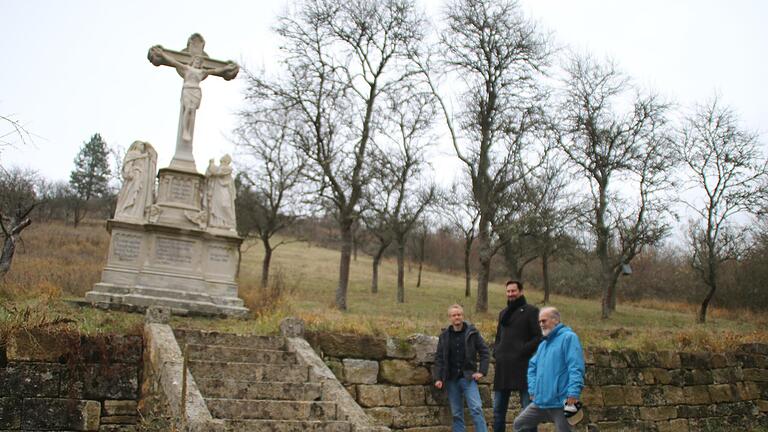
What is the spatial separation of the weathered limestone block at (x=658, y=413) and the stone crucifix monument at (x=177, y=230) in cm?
744

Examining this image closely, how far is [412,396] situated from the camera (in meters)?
8.88

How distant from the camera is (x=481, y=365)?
7.94 m

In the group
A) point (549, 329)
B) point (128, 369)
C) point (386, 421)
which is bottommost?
point (386, 421)

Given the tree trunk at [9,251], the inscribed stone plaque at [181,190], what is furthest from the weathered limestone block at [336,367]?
the tree trunk at [9,251]

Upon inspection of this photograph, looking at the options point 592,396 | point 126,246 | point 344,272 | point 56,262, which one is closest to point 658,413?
point 592,396

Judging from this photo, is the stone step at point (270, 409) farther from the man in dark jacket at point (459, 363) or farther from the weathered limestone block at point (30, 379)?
the weathered limestone block at point (30, 379)

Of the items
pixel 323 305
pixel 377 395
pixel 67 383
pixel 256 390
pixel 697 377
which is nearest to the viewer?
pixel 256 390

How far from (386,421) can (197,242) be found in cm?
666

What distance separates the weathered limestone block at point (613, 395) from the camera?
33.4 ft

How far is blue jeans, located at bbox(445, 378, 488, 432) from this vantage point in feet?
25.7

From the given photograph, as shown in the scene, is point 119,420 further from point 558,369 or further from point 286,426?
point 558,369

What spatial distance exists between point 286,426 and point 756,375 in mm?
9667

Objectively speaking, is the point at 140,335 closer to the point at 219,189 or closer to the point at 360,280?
the point at 219,189

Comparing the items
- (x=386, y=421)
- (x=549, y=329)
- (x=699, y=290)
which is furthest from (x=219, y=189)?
→ (x=699, y=290)
